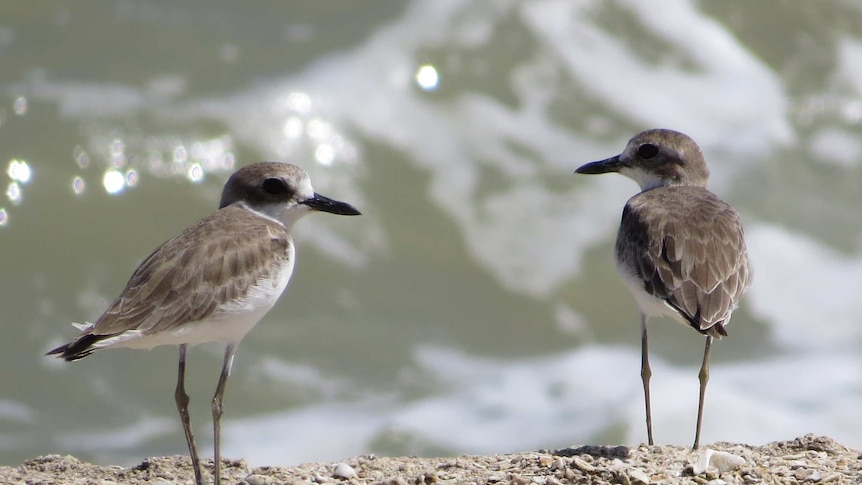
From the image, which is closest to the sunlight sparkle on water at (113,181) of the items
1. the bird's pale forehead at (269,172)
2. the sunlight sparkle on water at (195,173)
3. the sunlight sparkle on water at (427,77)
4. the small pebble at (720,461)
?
the sunlight sparkle on water at (195,173)

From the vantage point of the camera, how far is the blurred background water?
12641 mm

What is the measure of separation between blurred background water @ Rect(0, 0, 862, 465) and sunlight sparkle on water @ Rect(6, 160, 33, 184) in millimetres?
58

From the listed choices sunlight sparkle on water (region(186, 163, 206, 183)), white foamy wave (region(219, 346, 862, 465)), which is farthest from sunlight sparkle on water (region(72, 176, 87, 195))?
white foamy wave (region(219, 346, 862, 465))

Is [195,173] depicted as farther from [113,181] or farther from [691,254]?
[691,254]

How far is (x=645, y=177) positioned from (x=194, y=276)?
142 inches

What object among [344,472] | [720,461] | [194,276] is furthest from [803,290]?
[194,276]

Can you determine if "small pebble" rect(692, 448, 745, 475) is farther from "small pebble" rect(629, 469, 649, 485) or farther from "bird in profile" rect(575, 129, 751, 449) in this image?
"bird in profile" rect(575, 129, 751, 449)

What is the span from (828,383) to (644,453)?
6679mm

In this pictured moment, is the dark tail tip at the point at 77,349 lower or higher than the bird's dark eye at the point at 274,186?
lower

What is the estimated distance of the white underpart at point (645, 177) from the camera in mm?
9008

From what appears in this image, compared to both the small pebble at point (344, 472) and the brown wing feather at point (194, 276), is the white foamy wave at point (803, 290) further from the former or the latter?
the brown wing feather at point (194, 276)

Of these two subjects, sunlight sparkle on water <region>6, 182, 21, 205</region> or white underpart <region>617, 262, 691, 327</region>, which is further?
sunlight sparkle on water <region>6, 182, 21, 205</region>

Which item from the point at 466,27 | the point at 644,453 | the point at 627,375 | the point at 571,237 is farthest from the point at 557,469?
→ the point at 466,27

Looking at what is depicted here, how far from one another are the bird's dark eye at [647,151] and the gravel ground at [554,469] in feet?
7.61
